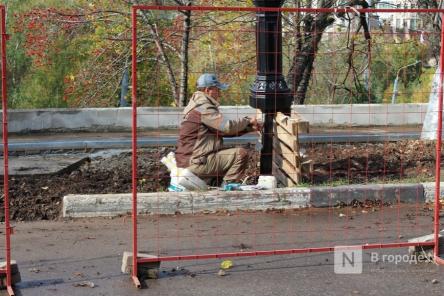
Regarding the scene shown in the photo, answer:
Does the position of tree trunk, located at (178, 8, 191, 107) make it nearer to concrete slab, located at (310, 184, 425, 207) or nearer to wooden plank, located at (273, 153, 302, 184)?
wooden plank, located at (273, 153, 302, 184)

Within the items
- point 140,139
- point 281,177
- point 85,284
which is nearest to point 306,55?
point 140,139

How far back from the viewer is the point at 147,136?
12562 mm

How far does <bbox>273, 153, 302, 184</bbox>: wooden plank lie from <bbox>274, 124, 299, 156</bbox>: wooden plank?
0.76 ft

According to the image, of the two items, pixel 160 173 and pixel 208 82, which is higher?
pixel 208 82

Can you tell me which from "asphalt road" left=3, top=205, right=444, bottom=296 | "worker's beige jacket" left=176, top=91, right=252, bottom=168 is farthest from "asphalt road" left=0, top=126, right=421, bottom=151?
"asphalt road" left=3, top=205, right=444, bottom=296

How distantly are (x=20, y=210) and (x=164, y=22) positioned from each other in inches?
382

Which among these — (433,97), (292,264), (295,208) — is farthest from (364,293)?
(433,97)

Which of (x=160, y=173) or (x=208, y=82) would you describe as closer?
(x=208, y=82)

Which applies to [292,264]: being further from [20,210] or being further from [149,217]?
[20,210]

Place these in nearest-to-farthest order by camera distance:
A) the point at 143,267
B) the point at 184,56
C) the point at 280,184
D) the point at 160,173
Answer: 1. the point at 143,267
2. the point at 280,184
3. the point at 160,173
4. the point at 184,56

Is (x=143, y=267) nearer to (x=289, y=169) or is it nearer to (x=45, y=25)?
(x=289, y=169)

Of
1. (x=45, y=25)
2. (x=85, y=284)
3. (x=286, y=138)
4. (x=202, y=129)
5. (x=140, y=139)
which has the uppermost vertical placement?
(x=45, y=25)

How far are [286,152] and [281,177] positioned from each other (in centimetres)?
36

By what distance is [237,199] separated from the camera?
771cm
